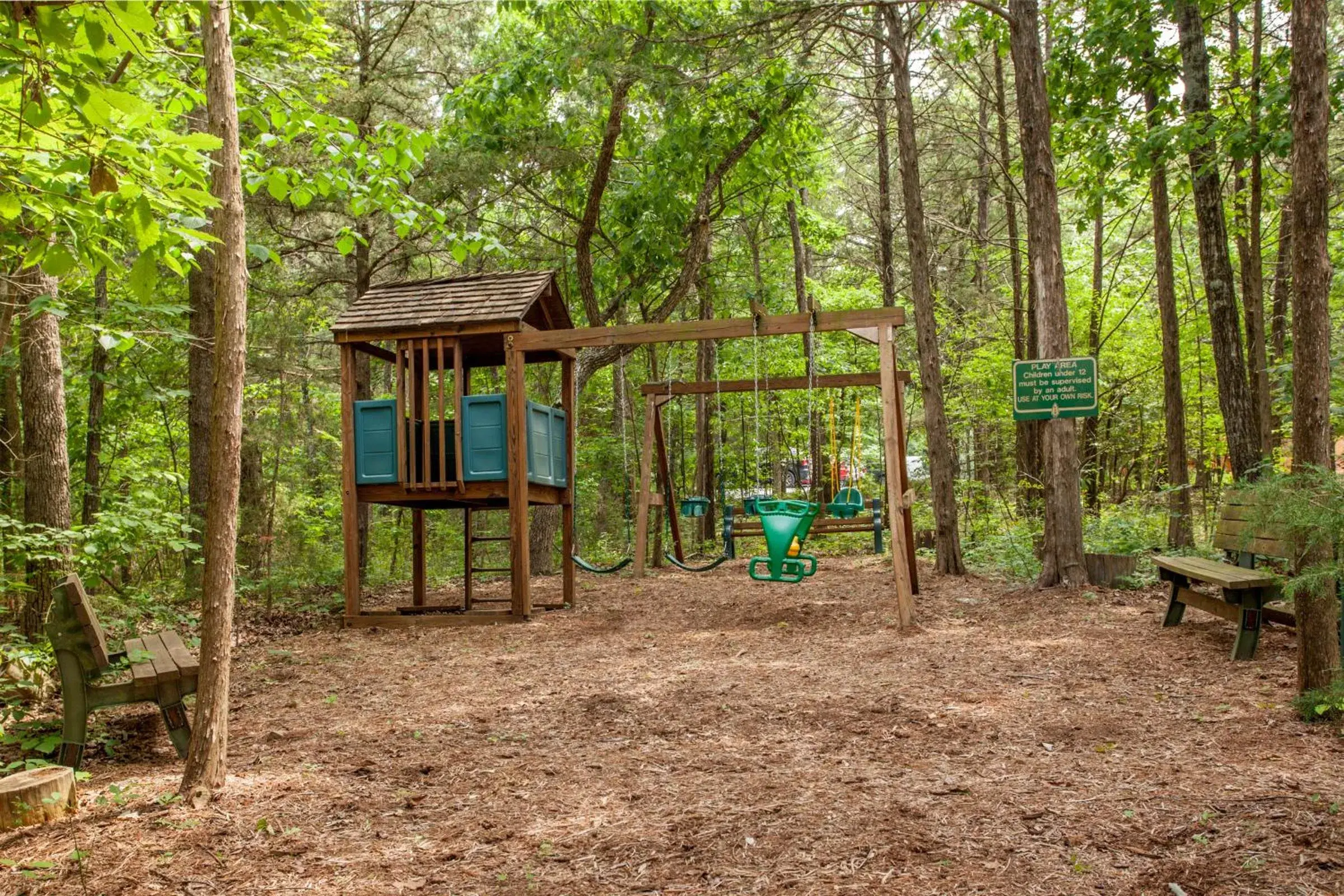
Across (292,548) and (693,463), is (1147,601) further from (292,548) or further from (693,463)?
(693,463)

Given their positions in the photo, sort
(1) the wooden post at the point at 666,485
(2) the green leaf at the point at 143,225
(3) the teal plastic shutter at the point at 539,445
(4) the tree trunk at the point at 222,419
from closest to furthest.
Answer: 1. (2) the green leaf at the point at 143,225
2. (4) the tree trunk at the point at 222,419
3. (3) the teal plastic shutter at the point at 539,445
4. (1) the wooden post at the point at 666,485

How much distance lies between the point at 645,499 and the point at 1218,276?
6906 millimetres

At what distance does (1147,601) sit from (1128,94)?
18.3ft

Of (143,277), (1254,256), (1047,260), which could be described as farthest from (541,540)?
(143,277)

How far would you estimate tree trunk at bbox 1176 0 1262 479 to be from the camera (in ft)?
31.9

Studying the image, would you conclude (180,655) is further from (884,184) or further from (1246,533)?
(884,184)

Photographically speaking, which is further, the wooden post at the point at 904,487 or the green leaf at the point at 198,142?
the wooden post at the point at 904,487

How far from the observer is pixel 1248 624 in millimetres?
6004

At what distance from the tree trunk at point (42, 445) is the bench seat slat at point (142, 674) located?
2.77 metres

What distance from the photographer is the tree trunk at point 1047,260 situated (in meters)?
9.20

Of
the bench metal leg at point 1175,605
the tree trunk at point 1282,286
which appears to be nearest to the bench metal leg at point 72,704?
the bench metal leg at point 1175,605

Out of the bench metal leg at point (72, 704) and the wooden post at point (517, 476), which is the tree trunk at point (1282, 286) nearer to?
the wooden post at point (517, 476)

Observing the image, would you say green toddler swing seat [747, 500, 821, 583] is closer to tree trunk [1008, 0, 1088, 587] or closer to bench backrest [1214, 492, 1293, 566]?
tree trunk [1008, 0, 1088, 587]

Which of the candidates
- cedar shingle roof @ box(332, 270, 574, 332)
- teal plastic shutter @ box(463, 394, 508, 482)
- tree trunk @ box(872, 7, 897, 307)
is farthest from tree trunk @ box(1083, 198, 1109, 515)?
teal plastic shutter @ box(463, 394, 508, 482)
